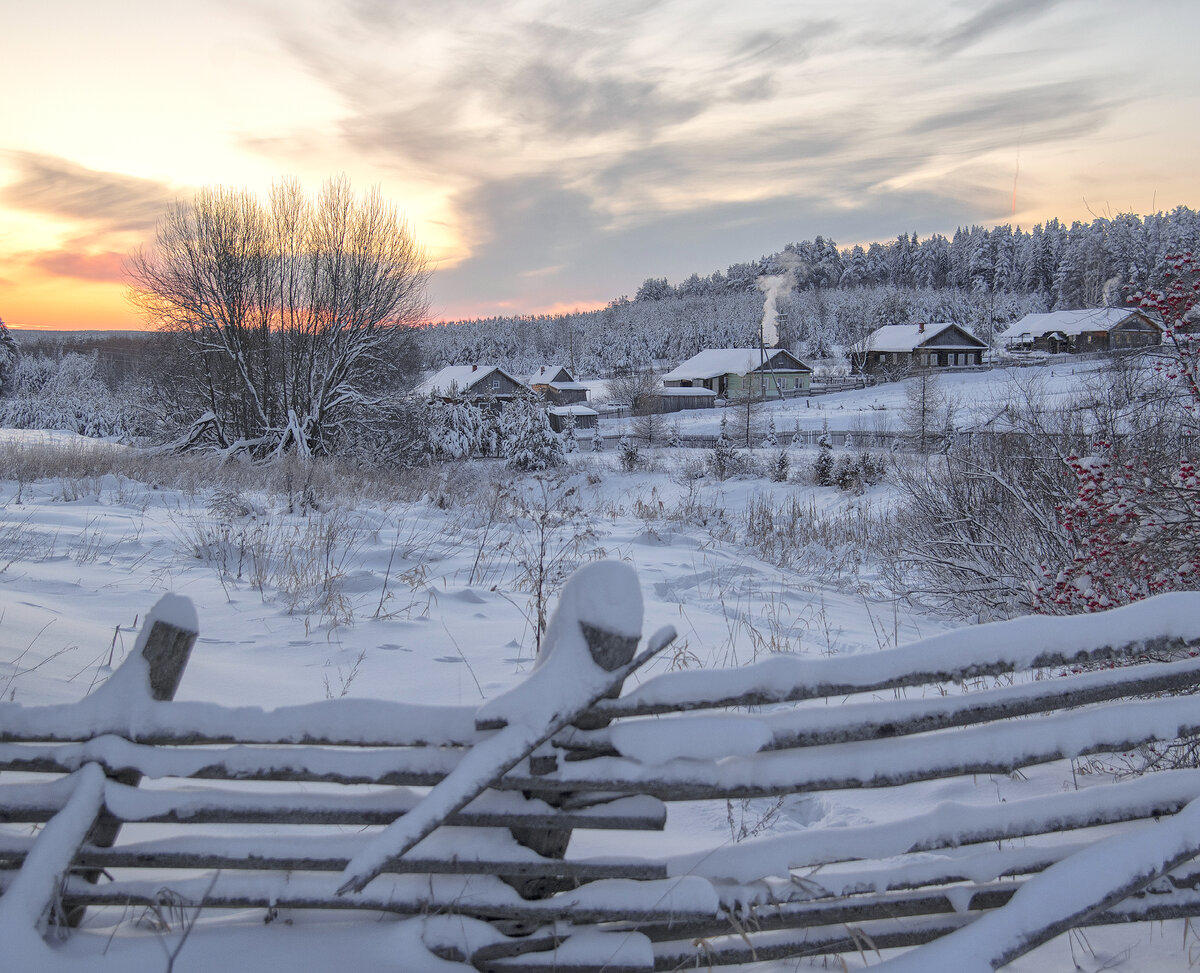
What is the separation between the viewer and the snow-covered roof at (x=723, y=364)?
2466 inches

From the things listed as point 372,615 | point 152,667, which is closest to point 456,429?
point 372,615

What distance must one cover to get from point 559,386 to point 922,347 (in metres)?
32.4

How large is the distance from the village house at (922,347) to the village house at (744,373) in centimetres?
627

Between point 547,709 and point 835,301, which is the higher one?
point 835,301

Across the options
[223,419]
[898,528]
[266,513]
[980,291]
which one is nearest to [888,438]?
[898,528]

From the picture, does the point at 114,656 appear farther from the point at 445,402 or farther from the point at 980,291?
the point at 980,291

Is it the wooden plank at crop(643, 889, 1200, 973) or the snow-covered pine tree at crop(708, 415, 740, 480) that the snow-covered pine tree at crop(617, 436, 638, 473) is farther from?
the wooden plank at crop(643, 889, 1200, 973)

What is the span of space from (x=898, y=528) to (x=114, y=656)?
30.2 ft

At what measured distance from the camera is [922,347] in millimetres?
61062

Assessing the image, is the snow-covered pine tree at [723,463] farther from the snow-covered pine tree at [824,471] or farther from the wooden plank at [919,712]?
the wooden plank at [919,712]

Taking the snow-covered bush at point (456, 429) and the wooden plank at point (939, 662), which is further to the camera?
the snow-covered bush at point (456, 429)

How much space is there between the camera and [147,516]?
309 inches

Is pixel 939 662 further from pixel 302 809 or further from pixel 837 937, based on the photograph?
pixel 302 809

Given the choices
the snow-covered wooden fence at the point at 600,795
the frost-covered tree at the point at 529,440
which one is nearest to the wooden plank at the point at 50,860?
the snow-covered wooden fence at the point at 600,795
